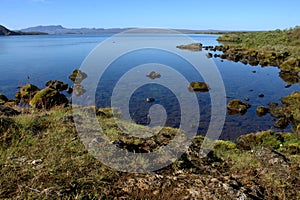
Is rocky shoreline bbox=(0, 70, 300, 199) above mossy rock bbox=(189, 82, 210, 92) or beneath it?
above

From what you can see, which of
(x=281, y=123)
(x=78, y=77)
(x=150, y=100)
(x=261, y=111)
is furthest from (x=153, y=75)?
(x=281, y=123)

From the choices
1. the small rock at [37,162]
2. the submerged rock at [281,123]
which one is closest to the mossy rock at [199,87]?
the submerged rock at [281,123]

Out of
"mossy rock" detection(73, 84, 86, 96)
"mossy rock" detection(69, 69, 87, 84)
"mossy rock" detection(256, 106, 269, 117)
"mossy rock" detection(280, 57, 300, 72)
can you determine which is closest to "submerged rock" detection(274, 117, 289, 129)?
"mossy rock" detection(256, 106, 269, 117)

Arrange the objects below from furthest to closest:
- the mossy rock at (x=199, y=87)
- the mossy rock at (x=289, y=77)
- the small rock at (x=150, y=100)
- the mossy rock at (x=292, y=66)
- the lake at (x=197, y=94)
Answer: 1. the mossy rock at (x=292, y=66)
2. the mossy rock at (x=289, y=77)
3. the mossy rock at (x=199, y=87)
4. the small rock at (x=150, y=100)
5. the lake at (x=197, y=94)

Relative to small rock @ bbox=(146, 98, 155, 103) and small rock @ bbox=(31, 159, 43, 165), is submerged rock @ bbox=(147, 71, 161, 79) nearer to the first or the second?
small rock @ bbox=(146, 98, 155, 103)

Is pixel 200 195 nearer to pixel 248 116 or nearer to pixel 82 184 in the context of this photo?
pixel 82 184

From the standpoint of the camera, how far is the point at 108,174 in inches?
175

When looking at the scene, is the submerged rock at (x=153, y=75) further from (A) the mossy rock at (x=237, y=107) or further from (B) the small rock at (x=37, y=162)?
(B) the small rock at (x=37, y=162)

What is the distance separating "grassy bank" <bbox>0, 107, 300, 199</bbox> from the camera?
3842mm

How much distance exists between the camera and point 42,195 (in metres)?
3.48

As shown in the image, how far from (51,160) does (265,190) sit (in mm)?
4053

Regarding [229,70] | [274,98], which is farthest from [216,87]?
[229,70]

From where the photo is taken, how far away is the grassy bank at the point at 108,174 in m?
3.84

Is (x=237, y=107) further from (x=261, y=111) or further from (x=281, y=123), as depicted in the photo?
(x=281, y=123)
